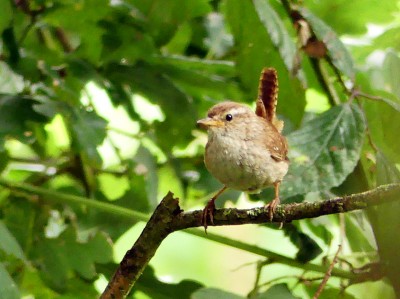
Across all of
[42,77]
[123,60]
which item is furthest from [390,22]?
[42,77]

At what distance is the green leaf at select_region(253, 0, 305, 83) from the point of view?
1.31 meters

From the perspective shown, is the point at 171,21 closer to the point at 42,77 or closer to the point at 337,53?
the point at 42,77

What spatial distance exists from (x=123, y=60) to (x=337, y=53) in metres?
0.56

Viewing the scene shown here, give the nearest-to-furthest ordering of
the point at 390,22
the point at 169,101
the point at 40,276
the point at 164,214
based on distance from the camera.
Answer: the point at 164,214, the point at 40,276, the point at 169,101, the point at 390,22

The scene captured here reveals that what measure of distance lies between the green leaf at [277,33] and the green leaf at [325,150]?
0.12 metres

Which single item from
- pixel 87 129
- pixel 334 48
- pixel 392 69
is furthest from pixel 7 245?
pixel 392 69

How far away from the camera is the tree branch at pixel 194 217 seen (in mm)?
820

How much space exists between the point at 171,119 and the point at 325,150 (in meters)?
0.52

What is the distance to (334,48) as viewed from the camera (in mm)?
1348

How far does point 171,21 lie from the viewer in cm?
166

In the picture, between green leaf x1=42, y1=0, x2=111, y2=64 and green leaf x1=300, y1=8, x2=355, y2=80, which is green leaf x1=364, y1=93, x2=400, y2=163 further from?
green leaf x1=42, y1=0, x2=111, y2=64

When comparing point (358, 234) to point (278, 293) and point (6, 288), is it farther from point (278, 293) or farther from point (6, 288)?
point (6, 288)

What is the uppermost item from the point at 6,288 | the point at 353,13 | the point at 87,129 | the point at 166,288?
the point at 353,13

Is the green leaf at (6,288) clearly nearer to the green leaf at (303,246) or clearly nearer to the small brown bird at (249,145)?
the small brown bird at (249,145)
